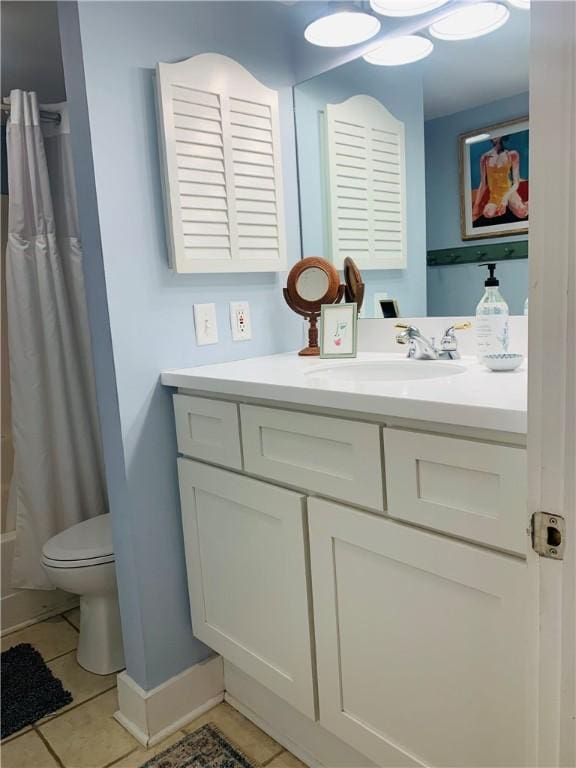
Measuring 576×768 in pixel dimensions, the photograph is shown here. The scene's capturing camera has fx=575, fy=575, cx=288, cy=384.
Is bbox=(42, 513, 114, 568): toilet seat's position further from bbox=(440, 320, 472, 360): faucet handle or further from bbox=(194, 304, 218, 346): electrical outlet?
bbox=(440, 320, 472, 360): faucet handle

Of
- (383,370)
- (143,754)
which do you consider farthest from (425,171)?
(143,754)

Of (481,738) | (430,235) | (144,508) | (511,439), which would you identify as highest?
(430,235)

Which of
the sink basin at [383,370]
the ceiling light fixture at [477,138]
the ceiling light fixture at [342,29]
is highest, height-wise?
the ceiling light fixture at [342,29]

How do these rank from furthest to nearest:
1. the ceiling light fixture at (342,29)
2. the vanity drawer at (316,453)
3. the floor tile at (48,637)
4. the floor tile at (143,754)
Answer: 1. the floor tile at (48,637)
2. the ceiling light fixture at (342,29)
3. the floor tile at (143,754)
4. the vanity drawer at (316,453)

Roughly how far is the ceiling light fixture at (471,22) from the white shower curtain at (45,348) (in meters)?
1.39

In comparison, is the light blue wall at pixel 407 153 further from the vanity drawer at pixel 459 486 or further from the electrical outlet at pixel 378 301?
the vanity drawer at pixel 459 486

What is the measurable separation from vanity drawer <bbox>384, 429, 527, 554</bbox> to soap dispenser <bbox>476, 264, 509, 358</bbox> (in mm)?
487

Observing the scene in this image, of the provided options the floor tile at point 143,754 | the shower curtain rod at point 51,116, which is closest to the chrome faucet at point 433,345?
the floor tile at point 143,754

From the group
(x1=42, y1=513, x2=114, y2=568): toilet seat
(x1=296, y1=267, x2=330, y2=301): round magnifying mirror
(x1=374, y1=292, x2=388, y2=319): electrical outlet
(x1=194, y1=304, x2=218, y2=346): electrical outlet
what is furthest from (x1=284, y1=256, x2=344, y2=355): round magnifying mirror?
(x1=42, y1=513, x2=114, y2=568): toilet seat

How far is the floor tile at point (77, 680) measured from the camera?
1.79m

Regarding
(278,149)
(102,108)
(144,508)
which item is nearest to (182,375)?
(144,508)

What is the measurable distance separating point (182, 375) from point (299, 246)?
0.70 metres

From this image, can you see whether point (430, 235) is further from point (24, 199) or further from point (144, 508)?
point (24, 199)

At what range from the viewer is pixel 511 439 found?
889mm
